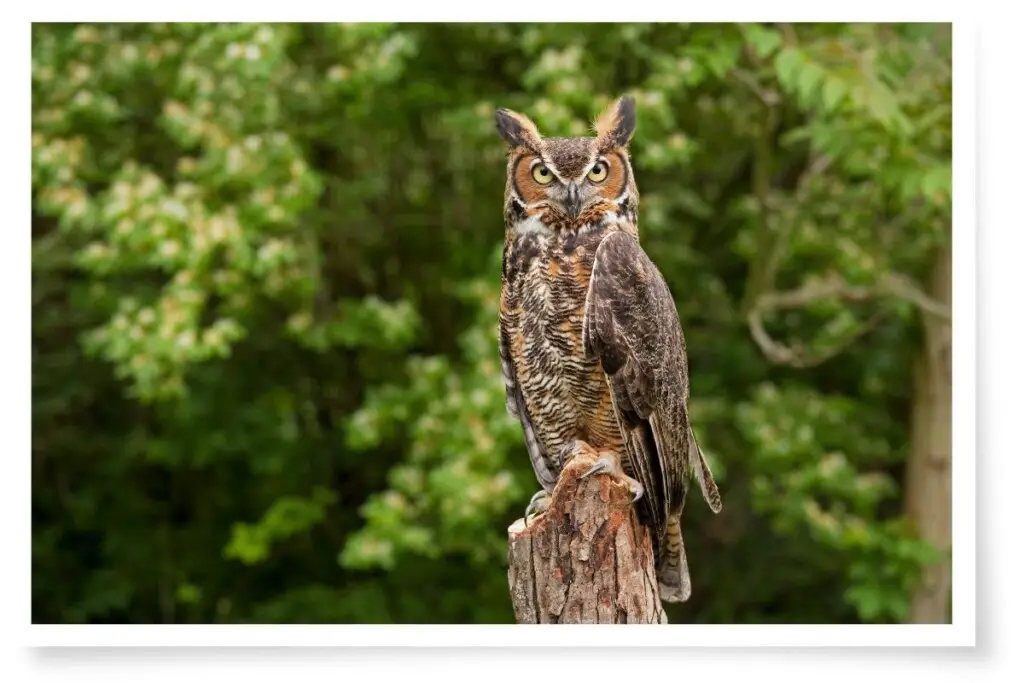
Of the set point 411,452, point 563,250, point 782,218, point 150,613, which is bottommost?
point 150,613

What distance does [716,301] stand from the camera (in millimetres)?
4008

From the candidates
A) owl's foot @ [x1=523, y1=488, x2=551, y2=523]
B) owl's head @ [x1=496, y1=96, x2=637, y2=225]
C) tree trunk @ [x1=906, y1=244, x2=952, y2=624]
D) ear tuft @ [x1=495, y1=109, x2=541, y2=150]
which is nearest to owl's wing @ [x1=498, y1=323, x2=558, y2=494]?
owl's foot @ [x1=523, y1=488, x2=551, y2=523]

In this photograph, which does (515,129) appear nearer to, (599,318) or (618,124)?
(618,124)

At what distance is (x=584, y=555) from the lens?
2.07 m

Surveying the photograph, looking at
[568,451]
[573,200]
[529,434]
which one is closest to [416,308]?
[529,434]

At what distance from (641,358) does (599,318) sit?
0.11 metres

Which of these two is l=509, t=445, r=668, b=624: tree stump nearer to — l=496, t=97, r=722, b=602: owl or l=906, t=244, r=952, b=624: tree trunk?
l=496, t=97, r=722, b=602: owl

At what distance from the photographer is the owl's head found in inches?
83.4

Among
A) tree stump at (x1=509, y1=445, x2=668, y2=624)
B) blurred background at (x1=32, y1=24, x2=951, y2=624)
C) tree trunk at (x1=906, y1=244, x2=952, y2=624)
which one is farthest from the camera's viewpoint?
tree trunk at (x1=906, y1=244, x2=952, y2=624)
